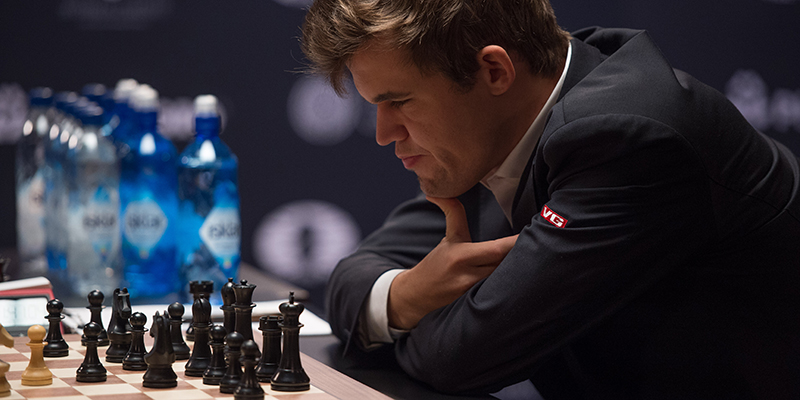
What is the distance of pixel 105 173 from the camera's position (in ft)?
5.24

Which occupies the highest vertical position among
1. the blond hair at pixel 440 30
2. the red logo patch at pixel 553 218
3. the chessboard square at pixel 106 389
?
the blond hair at pixel 440 30

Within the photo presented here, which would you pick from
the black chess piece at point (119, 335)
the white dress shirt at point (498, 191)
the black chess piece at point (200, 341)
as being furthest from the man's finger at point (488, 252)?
the black chess piece at point (119, 335)

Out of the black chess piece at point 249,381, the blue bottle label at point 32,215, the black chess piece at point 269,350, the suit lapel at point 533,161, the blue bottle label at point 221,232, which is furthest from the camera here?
the blue bottle label at point 32,215

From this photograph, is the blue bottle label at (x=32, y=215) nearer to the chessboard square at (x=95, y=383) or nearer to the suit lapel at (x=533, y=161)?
the chessboard square at (x=95, y=383)

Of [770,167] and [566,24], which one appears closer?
[770,167]

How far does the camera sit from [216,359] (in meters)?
0.89

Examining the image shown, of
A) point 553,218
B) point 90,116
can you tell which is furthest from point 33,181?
point 553,218

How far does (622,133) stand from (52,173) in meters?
1.50

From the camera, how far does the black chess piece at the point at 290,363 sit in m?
0.84

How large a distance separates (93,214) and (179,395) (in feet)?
2.79

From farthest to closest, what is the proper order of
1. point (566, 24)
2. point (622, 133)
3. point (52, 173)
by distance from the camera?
point (566, 24) → point (52, 173) → point (622, 133)

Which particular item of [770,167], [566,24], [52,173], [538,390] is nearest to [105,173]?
[52,173]

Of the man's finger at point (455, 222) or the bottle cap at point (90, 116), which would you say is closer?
the man's finger at point (455, 222)

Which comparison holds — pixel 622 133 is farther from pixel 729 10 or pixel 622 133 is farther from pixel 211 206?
pixel 729 10
